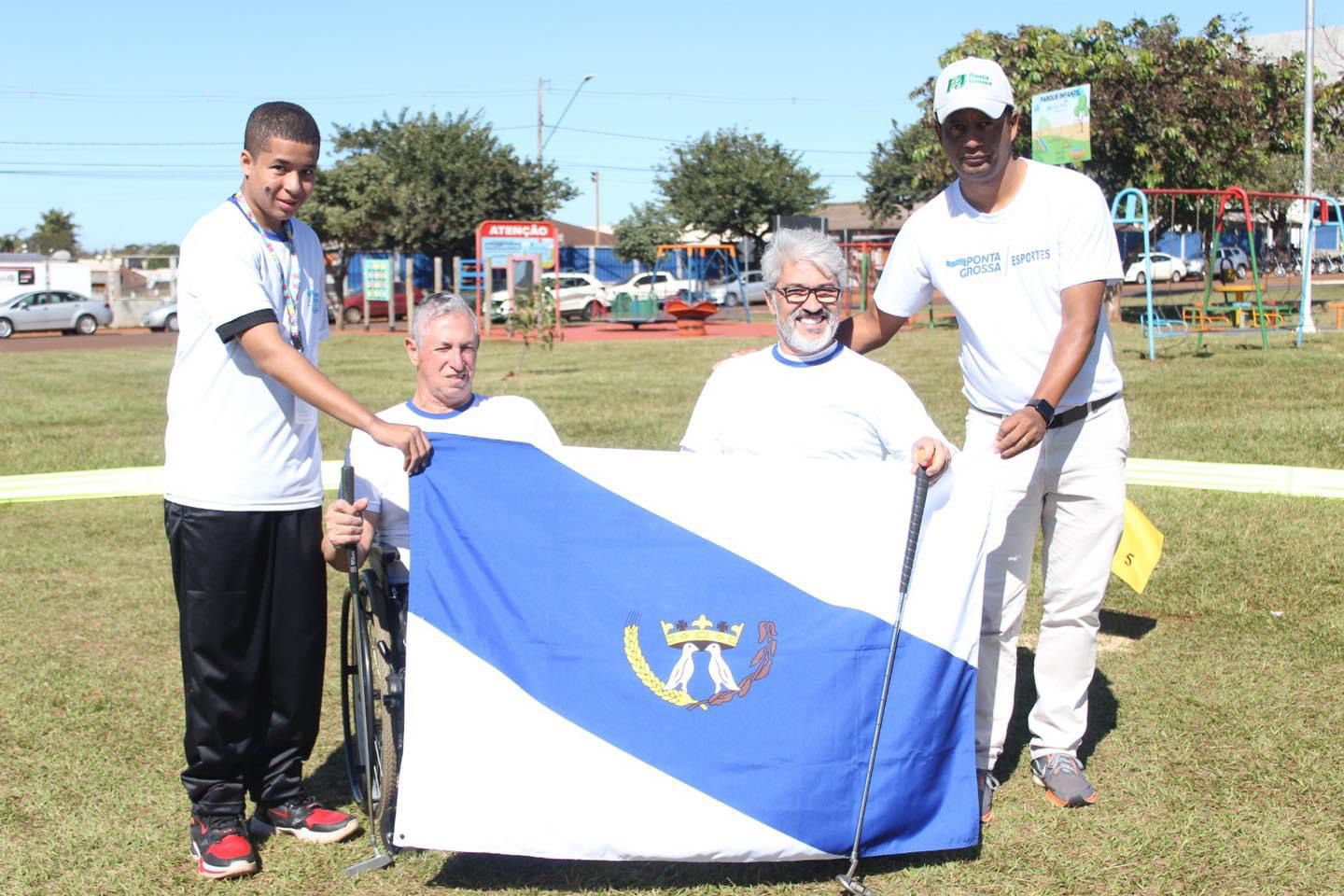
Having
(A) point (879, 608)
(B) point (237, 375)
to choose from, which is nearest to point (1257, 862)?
(A) point (879, 608)

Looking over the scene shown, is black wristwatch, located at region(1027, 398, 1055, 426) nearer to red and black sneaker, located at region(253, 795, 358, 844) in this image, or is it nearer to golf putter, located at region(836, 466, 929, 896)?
golf putter, located at region(836, 466, 929, 896)

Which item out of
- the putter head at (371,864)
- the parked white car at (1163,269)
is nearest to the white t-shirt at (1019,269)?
the putter head at (371,864)

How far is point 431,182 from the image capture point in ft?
164

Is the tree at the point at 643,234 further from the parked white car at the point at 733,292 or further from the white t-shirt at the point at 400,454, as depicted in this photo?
the white t-shirt at the point at 400,454

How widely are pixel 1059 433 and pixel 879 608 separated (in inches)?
36.6

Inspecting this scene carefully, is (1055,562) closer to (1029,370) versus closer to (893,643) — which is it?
(1029,370)

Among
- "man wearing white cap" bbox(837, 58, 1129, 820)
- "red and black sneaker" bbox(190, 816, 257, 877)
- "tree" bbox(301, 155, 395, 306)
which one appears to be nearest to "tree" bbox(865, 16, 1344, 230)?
"tree" bbox(301, 155, 395, 306)

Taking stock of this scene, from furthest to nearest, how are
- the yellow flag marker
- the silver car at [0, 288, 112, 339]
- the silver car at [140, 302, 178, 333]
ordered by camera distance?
1. the silver car at [140, 302, 178, 333]
2. the silver car at [0, 288, 112, 339]
3. the yellow flag marker

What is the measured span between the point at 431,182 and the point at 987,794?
48.1 metres

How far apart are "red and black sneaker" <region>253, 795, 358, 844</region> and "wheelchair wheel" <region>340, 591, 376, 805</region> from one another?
0.12 m

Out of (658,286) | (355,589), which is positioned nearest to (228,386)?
(355,589)

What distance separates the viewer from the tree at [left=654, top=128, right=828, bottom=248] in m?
61.8

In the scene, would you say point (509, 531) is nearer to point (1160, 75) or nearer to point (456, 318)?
point (456, 318)

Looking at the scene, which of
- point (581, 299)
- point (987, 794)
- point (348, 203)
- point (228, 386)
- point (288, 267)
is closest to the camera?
point (228, 386)
